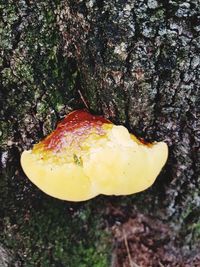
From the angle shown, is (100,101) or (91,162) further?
(100,101)

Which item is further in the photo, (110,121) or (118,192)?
(110,121)

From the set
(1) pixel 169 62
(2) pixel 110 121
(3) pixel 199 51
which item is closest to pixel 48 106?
(2) pixel 110 121

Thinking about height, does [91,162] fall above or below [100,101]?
A: below

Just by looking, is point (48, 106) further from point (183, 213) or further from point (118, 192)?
point (183, 213)
